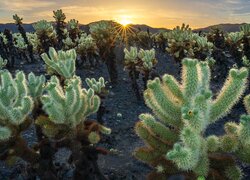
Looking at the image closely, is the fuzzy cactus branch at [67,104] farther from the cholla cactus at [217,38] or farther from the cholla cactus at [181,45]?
the cholla cactus at [217,38]

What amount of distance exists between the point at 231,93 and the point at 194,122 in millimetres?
785

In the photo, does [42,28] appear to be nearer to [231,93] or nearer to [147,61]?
[147,61]

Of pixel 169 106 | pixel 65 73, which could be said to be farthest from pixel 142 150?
pixel 65 73

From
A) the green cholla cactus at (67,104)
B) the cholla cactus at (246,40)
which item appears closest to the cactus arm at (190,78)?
the green cholla cactus at (67,104)

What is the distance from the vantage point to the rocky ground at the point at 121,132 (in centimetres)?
1063

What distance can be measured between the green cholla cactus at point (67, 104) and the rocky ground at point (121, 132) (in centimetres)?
197

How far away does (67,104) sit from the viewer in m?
6.91

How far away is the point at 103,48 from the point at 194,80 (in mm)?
16880

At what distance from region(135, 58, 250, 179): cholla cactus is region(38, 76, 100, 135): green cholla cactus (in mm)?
1376

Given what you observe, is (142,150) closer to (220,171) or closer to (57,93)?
(220,171)

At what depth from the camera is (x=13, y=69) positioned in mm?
25859

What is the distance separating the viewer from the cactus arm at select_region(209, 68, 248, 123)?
5.38 meters

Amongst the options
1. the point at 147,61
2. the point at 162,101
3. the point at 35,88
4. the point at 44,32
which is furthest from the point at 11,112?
the point at 44,32

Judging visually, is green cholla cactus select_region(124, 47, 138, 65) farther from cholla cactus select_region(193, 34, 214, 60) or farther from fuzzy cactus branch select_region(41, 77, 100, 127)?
fuzzy cactus branch select_region(41, 77, 100, 127)
